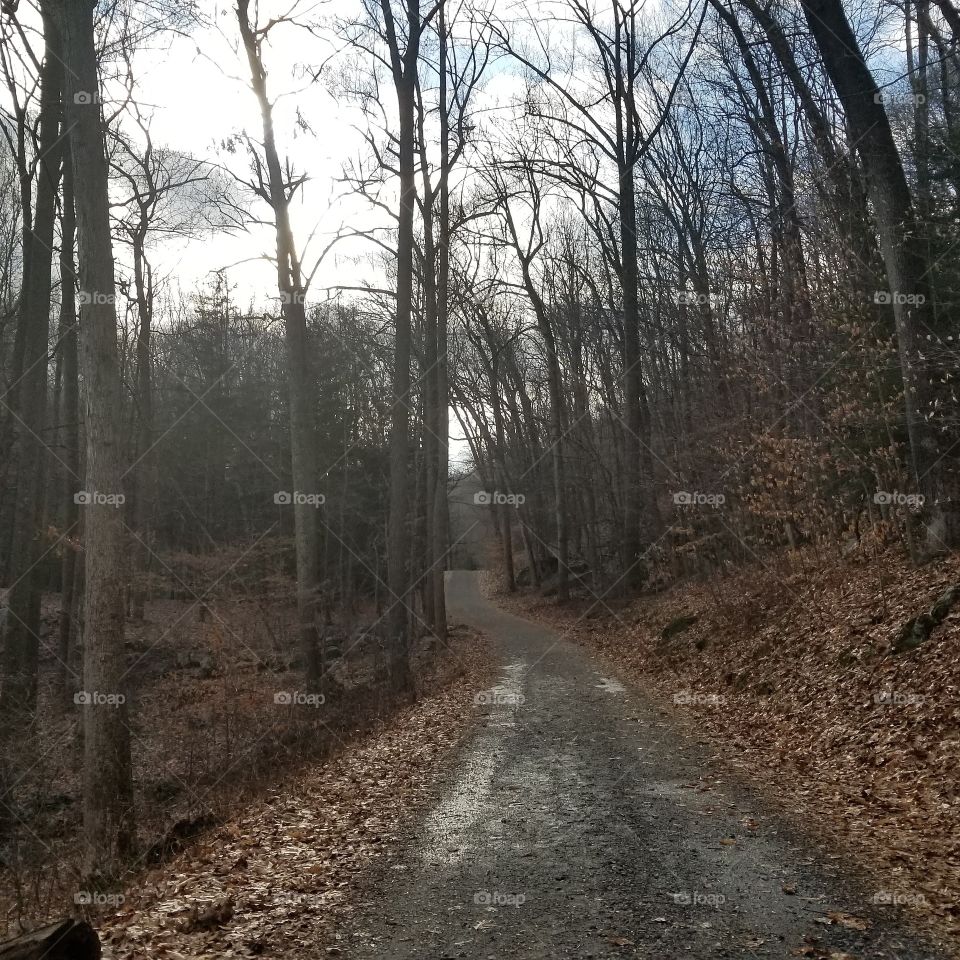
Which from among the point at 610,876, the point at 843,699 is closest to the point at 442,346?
the point at 843,699

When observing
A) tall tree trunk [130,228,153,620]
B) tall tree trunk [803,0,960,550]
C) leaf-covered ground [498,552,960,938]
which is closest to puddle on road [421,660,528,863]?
leaf-covered ground [498,552,960,938]

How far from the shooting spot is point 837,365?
13.3 meters

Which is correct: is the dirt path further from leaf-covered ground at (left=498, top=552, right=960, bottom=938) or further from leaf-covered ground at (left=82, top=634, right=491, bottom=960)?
leaf-covered ground at (left=498, top=552, right=960, bottom=938)

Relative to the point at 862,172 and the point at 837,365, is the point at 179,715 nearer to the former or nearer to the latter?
the point at 837,365

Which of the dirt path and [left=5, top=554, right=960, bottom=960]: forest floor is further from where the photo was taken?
→ [left=5, top=554, right=960, bottom=960]: forest floor

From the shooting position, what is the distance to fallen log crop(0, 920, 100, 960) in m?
4.15

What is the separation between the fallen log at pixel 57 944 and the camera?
415 centimetres

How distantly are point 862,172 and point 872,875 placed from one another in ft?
36.3

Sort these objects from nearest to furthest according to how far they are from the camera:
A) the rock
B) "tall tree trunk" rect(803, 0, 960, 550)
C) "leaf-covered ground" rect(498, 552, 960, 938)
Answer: "leaf-covered ground" rect(498, 552, 960, 938), the rock, "tall tree trunk" rect(803, 0, 960, 550)

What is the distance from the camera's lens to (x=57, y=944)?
4.19 meters

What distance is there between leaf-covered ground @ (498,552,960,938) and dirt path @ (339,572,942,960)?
1.49 ft

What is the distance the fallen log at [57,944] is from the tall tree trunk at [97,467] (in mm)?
4639

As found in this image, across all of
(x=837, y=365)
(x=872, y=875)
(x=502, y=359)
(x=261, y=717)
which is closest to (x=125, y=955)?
(x=872, y=875)

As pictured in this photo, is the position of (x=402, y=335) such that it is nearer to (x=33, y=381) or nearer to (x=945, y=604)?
(x=33, y=381)
